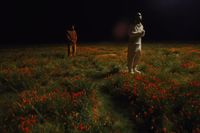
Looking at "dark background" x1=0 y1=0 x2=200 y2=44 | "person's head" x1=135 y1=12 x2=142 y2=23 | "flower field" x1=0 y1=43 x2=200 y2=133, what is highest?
"dark background" x1=0 y1=0 x2=200 y2=44

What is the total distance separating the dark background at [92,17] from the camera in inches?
1788

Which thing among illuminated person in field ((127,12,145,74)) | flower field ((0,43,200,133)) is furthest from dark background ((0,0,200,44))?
flower field ((0,43,200,133))

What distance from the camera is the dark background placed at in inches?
1788

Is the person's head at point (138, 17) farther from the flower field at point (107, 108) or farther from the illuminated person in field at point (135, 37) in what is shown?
the flower field at point (107, 108)

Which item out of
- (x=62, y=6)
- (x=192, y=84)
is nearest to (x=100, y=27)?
(x=62, y=6)

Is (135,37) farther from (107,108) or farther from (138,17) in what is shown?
(107,108)

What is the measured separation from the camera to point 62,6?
48469mm

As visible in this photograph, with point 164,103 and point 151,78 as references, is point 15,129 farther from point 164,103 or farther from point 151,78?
point 151,78

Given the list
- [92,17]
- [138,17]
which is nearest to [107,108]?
[138,17]

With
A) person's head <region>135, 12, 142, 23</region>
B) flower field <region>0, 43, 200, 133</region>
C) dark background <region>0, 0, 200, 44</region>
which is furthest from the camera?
dark background <region>0, 0, 200, 44</region>

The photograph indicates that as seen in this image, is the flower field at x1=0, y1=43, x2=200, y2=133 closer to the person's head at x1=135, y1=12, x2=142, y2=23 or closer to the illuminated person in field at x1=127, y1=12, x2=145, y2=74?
the illuminated person in field at x1=127, y1=12, x2=145, y2=74

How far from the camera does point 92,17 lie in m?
48.4

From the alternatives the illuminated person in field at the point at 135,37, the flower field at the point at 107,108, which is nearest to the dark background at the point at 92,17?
the illuminated person in field at the point at 135,37

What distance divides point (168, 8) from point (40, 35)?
88.7 ft
